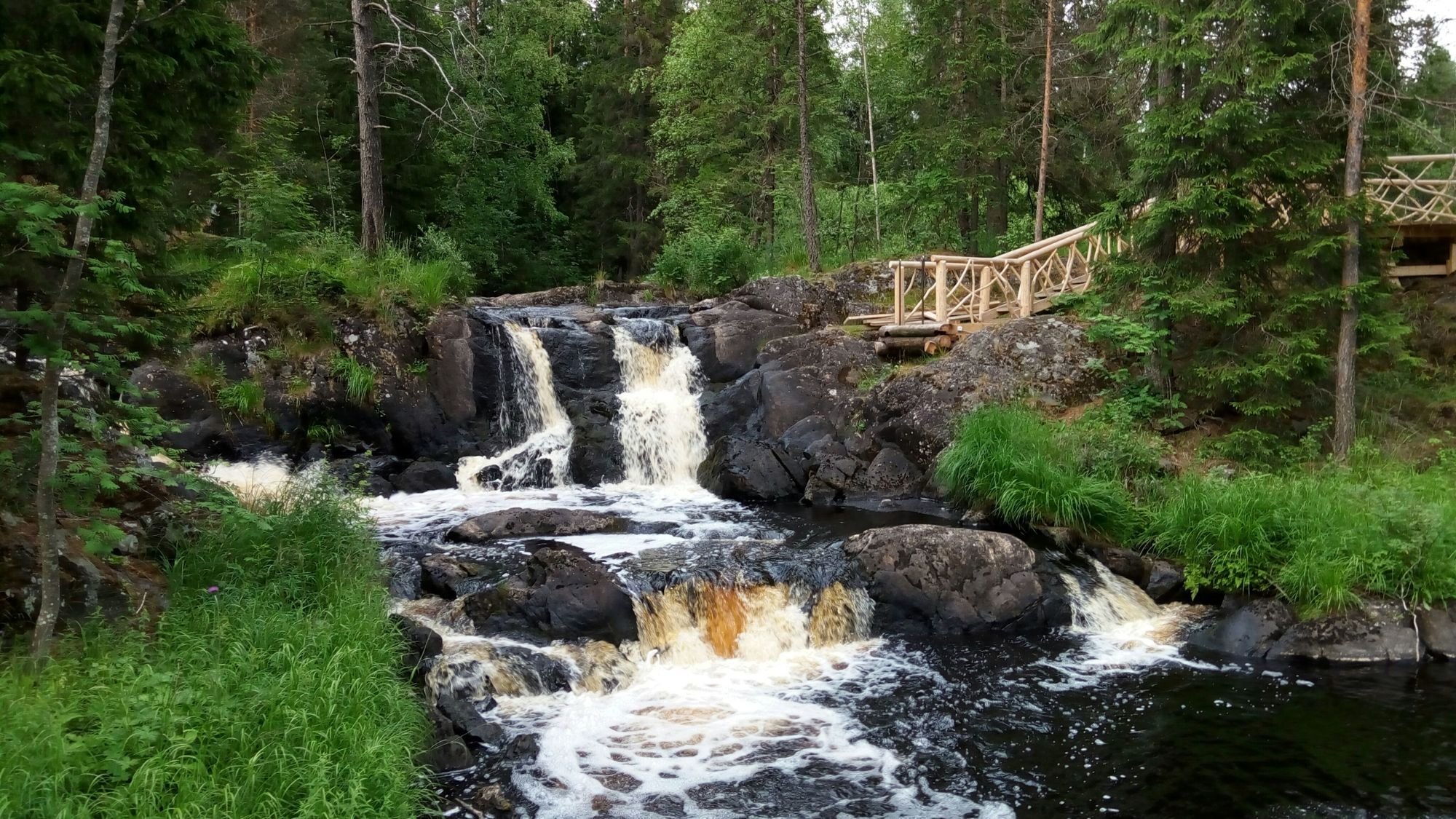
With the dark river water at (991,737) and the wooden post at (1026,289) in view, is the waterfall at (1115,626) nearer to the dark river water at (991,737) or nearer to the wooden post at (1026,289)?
the dark river water at (991,737)

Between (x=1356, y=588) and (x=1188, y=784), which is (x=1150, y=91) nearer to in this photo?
(x=1356, y=588)

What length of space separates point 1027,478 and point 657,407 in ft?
22.0

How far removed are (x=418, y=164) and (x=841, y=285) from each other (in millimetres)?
11287

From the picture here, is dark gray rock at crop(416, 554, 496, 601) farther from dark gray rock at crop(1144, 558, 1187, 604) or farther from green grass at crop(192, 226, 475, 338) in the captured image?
dark gray rock at crop(1144, 558, 1187, 604)

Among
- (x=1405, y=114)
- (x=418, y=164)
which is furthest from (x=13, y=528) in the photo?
(x=418, y=164)

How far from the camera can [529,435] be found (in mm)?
14367

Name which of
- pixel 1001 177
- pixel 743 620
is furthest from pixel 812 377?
pixel 1001 177

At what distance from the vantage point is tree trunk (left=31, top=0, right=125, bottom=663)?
13.7ft

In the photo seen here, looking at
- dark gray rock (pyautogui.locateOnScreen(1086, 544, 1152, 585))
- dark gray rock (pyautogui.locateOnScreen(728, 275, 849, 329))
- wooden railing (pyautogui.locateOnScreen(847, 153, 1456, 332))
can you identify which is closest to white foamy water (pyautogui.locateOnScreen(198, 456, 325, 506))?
dark gray rock (pyautogui.locateOnScreen(728, 275, 849, 329))

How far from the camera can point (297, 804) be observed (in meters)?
4.19

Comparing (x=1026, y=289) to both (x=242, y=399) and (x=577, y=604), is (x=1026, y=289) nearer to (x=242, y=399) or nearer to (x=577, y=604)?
(x=577, y=604)

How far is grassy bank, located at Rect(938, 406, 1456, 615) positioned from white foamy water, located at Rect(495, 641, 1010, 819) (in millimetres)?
3648

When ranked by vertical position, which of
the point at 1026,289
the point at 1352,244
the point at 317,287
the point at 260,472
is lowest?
the point at 260,472

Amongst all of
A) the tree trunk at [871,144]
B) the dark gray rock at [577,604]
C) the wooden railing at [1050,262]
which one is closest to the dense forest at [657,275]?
the tree trunk at [871,144]
